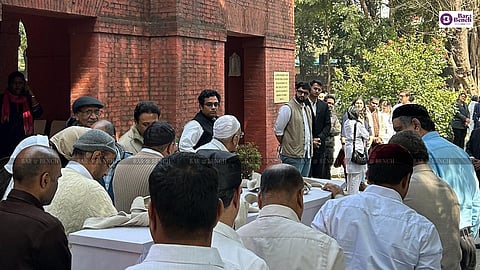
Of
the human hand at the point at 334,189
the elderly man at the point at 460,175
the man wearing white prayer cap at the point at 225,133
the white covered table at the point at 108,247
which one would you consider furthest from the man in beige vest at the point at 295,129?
the white covered table at the point at 108,247

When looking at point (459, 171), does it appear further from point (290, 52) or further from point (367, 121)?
point (290, 52)

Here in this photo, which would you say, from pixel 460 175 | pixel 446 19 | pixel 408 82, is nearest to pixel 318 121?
pixel 460 175

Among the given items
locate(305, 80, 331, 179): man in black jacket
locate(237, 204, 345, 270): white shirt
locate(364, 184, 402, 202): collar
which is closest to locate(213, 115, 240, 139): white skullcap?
locate(364, 184, 402, 202): collar

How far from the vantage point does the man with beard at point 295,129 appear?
9484mm

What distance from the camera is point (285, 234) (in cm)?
312

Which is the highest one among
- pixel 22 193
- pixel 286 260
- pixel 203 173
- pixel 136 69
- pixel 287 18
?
pixel 287 18

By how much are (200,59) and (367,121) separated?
12.6 feet

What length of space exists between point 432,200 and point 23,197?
239 centimetres

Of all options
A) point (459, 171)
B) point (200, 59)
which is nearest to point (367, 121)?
point (200, 59)

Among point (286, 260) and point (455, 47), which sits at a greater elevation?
point (455, 47)

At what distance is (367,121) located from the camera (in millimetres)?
12711

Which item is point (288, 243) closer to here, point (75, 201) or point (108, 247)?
point (108, 247)

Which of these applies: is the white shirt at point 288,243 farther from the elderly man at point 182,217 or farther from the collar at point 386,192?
the elderly man at point 182,217

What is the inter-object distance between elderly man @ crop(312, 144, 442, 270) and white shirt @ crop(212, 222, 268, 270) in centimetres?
104
